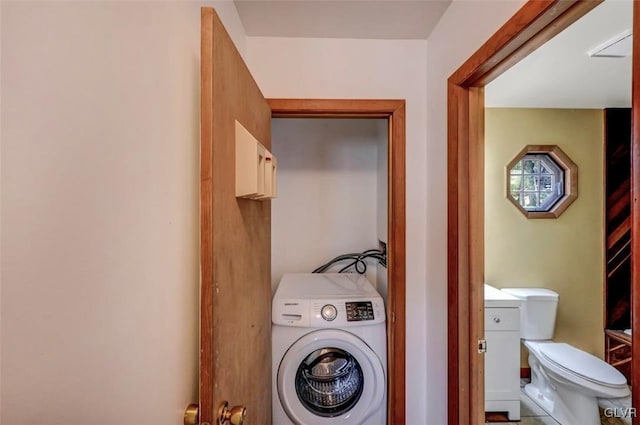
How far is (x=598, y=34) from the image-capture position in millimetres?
1324

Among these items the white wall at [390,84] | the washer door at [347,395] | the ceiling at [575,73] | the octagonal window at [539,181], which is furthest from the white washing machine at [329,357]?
the octagonal window at [539,181]

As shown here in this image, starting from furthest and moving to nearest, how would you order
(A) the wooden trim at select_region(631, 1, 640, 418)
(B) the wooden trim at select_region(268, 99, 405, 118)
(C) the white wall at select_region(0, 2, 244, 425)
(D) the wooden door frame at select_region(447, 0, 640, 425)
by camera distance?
(B) the wooden trim at select_region(268, 99, 405, 118), (D) the wooden door frame at select_region(447, 0, 640, 425), (A) the wooden trim at select_region(631, 1, 640, 418), (C) the white wall at select_region(0, 2, 244, 425)

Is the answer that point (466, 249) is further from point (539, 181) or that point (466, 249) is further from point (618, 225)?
point (539, 181)

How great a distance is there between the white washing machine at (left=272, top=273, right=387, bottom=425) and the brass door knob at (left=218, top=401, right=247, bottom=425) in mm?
730

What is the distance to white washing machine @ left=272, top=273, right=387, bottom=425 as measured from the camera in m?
1.49

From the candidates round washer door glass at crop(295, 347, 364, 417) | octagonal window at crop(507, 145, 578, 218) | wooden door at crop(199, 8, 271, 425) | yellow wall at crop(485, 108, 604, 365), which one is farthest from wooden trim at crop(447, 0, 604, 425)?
octagonal window at crop(507, 145, 578, 218)

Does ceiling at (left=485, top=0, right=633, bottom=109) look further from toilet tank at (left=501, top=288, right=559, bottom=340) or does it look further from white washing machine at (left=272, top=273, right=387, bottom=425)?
white washing machine at (left=272, top=273, right=387, bottom=425)

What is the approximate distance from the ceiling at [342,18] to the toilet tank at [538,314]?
2098 millimetres

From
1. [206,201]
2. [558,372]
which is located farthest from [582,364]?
[206,201]

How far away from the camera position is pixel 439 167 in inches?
52.6

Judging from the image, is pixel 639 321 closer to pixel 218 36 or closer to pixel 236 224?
pixel 236 224

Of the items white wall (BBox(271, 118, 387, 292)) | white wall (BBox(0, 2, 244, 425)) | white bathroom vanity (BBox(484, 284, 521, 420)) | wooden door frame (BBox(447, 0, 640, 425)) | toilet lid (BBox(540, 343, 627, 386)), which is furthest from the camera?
white wall (BBox(271, 118, 387, 292))

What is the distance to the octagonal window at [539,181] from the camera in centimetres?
230

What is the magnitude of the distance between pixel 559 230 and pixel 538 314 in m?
0.69
